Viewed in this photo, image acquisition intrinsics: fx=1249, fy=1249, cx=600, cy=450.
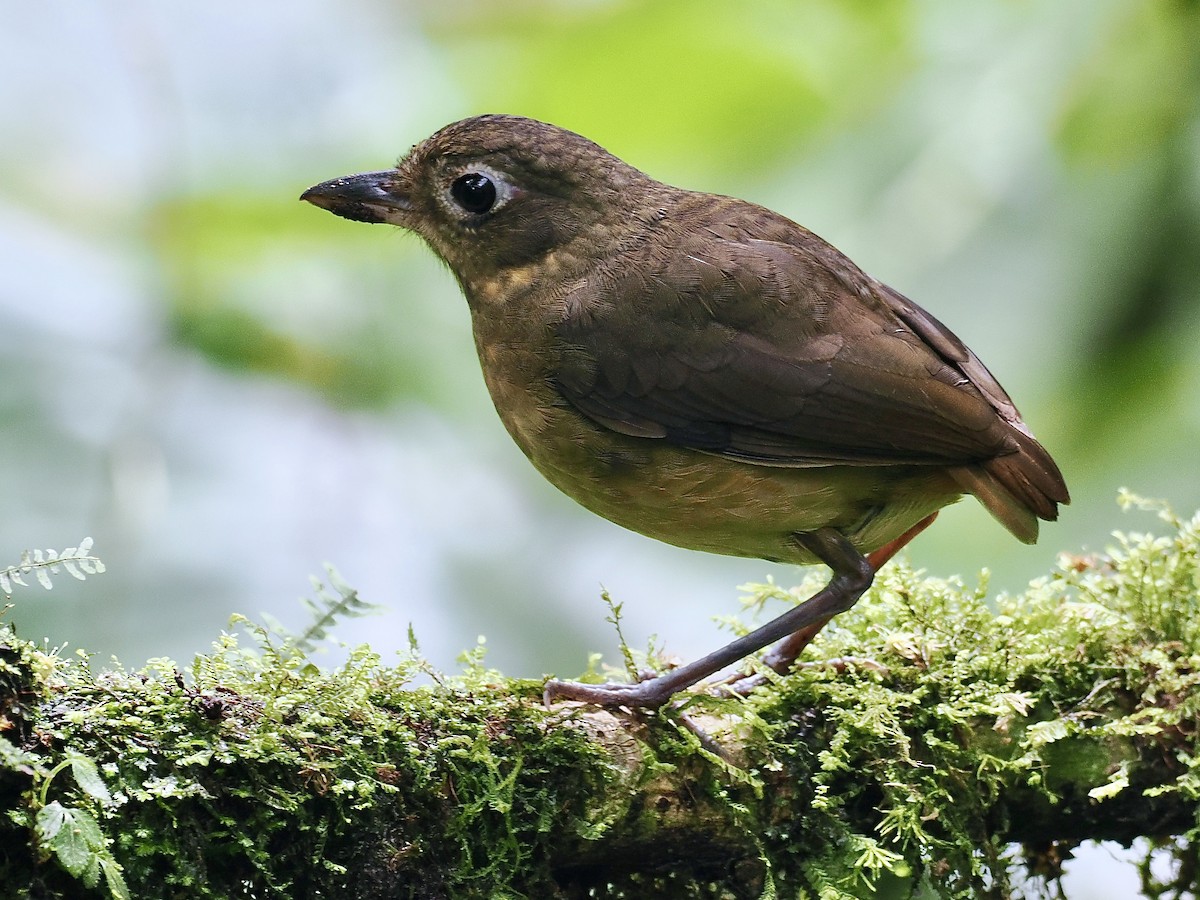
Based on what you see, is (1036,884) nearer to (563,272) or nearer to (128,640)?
(563,272)

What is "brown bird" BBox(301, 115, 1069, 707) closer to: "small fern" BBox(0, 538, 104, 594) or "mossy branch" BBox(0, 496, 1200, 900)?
"mossy branch" BBox(0, 496, 1200, 900)

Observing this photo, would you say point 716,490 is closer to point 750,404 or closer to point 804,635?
point 750,404

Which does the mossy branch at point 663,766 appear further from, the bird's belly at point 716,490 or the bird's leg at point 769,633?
the bird's belly at point 716,490

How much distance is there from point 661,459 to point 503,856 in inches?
42.2

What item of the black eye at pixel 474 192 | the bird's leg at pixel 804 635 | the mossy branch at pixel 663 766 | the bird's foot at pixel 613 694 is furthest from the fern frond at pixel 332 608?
the black eye at pixel 474 192

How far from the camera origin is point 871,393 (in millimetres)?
3010

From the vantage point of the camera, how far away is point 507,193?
11.2 ft

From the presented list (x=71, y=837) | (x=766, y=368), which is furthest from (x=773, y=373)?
(x=71, y=837)

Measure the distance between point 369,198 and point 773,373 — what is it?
49.9 inches

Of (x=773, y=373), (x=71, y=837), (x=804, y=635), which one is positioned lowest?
(x=71, y=837)

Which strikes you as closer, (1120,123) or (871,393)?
(871,393)

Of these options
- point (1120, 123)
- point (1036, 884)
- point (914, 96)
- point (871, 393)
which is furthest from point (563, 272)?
point (1120, 123)

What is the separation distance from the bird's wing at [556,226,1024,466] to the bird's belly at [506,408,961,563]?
5 centimetres

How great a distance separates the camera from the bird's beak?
350 cm
